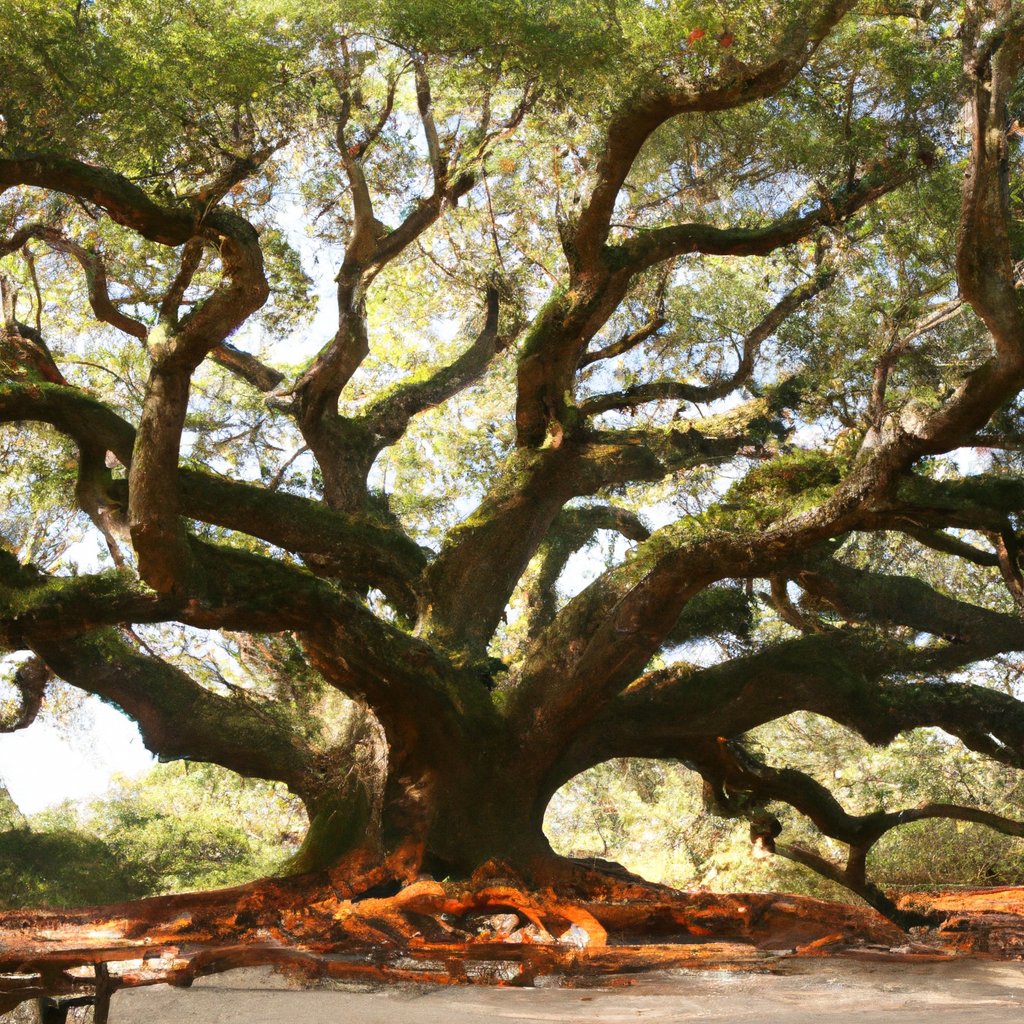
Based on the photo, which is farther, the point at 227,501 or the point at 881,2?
the point at 227,501

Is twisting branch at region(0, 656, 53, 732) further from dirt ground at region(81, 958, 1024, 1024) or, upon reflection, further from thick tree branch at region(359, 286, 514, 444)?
dirt ground at region(81, 958, 1024, 1024)

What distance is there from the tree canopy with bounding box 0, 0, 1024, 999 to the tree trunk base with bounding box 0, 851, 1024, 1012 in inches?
20.6

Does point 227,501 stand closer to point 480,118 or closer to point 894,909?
point 480,118

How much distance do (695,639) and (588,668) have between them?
7.94 ft

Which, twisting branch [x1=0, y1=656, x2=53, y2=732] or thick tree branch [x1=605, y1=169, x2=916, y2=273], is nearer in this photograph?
thick tree branch [x1=605, y1=169, x2=916, y2=273]

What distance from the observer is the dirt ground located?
437 centimetres

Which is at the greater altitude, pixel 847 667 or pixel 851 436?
pixel 851 436

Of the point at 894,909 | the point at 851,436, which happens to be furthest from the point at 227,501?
the point at 894,909

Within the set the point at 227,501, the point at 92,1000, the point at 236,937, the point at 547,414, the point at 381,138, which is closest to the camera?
the point at 92,1000

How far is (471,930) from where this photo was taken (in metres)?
6.86

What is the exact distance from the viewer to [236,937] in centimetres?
648

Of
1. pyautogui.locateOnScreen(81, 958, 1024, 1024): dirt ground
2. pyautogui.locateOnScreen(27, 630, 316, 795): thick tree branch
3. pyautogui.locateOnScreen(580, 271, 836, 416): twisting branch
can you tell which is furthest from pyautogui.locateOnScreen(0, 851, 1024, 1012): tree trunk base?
pyautogui.locateOnScreen(580, 271, 836, 416): twisting branch

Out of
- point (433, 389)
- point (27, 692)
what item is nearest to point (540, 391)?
point (433, 389)

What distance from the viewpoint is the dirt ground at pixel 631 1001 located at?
437 centimetres
